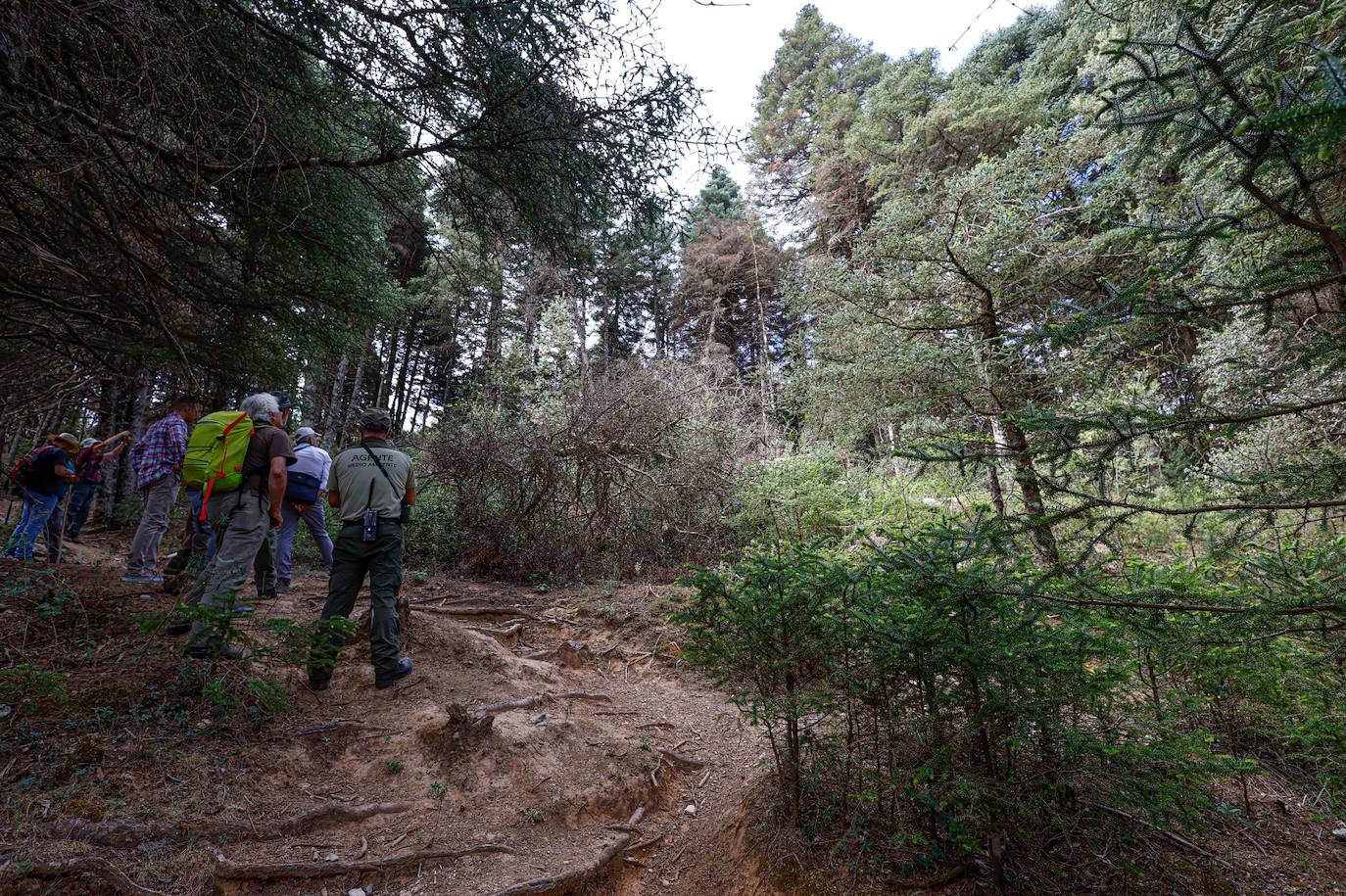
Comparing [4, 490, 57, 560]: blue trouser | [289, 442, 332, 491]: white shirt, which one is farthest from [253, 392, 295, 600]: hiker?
[4, 490, 57, 560]: blue trouser

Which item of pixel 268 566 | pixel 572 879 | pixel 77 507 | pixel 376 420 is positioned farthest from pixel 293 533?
pixel 572 879

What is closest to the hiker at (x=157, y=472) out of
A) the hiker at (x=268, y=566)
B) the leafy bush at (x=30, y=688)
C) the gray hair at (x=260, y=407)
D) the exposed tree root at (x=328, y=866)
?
the hiker at (x=268, y=566)

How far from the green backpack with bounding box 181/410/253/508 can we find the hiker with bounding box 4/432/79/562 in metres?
2.64

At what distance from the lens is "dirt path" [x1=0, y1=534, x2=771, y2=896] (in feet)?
7.97

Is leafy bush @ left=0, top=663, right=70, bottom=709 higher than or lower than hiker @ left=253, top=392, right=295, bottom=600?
lower

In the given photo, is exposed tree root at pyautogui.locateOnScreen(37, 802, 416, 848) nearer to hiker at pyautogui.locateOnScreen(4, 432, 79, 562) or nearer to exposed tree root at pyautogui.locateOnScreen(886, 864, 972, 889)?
exposed tree root at pyautogui.locateOnScreen(886, 864, 972, 889)

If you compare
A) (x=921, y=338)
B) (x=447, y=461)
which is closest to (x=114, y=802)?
(x=447, y=461)

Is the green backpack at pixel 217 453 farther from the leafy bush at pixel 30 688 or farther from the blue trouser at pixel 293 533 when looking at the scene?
the blue trouser at pixel 293 533

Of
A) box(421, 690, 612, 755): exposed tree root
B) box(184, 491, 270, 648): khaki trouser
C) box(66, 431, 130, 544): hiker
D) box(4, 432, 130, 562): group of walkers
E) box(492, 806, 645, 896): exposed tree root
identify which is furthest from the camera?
box(66, 431, 130, 544): hiker

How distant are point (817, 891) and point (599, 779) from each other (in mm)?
1713

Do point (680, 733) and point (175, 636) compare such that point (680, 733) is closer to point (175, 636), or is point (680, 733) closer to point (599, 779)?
point (599, 779)

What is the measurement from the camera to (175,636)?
388 centimetres

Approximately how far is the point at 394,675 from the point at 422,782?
3.44 feet

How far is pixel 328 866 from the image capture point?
2514mm
